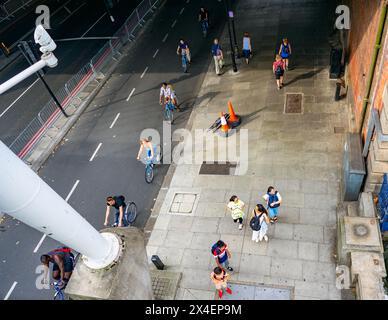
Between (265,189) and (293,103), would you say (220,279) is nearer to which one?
(265,189)

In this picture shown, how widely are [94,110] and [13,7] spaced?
77.5 ft

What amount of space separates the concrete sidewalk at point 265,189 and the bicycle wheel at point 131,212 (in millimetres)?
662

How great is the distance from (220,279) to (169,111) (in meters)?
9.47

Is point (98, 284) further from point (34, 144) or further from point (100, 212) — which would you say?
point (34, 144)

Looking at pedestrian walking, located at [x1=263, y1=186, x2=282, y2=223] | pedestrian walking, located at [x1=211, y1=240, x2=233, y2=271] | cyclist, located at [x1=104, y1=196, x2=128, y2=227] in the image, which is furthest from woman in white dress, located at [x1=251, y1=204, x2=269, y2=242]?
cyclist, located at [x1=104, y1=196, x2=128, y2=227]

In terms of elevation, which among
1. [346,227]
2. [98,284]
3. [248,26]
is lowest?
[248,26]

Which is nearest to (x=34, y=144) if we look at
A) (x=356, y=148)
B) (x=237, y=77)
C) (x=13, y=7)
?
(x=237, y=77)

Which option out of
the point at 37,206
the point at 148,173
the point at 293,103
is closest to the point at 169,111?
the point at 148,173

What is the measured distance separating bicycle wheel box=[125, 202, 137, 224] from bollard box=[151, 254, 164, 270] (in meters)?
2.29

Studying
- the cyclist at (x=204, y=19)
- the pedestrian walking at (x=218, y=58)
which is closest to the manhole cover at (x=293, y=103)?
the pedestrian walking at (x=218, y=58)

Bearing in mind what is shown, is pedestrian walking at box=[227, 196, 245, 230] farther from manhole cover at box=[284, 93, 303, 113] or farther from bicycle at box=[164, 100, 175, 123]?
bicycle at box=[164, 100, 175, 123]

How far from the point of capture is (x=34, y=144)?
1742cm

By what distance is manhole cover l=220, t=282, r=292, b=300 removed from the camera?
962 cm

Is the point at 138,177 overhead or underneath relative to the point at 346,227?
underneath
